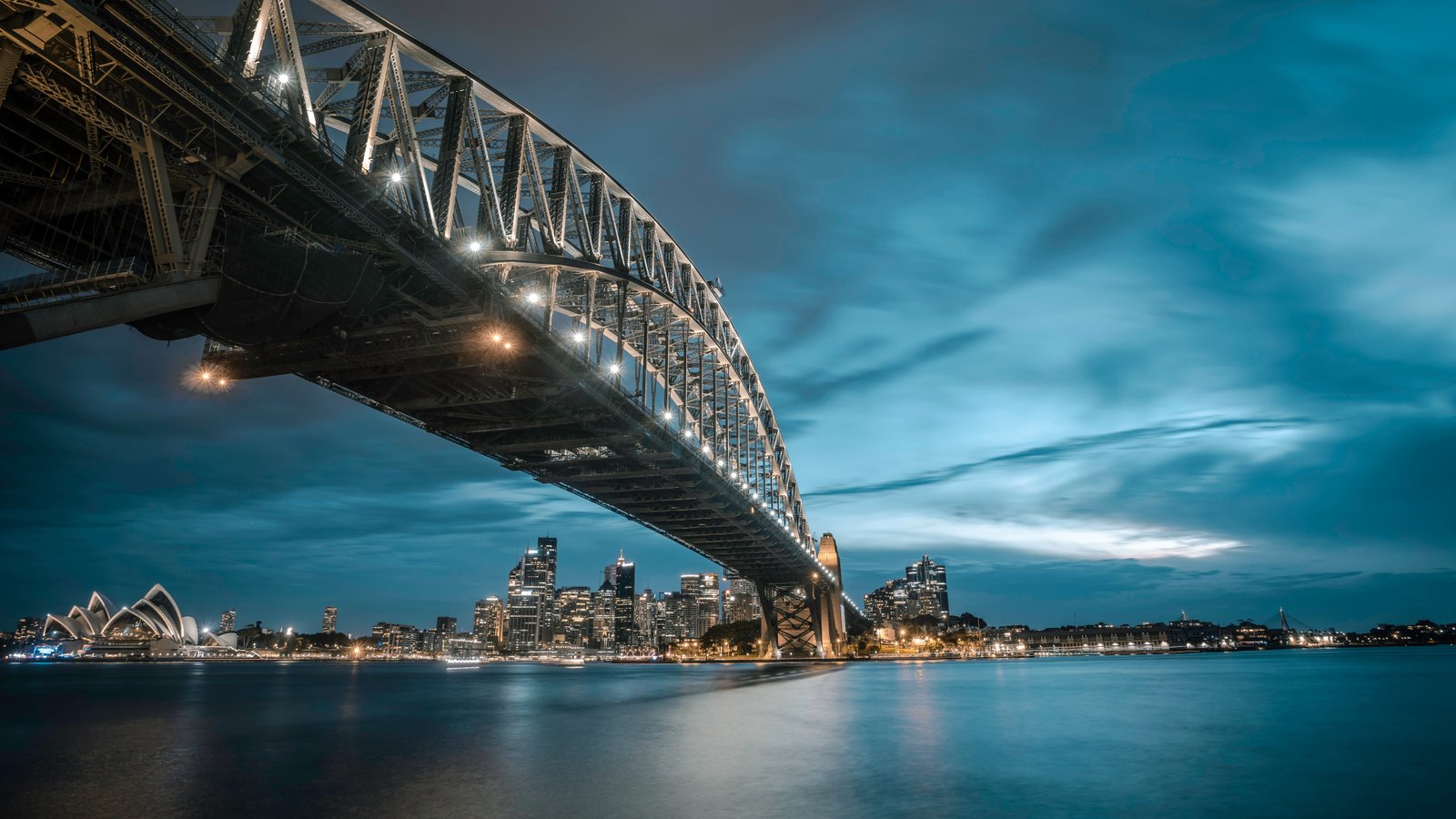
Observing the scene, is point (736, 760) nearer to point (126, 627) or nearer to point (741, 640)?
point (741, 640)

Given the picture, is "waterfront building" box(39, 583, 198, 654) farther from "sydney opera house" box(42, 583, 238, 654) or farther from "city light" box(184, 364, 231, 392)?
"city light" box(184, 364, 231, 392)

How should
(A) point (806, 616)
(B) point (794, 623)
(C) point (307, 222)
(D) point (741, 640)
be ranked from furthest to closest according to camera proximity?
(D) point (741, 640), (B) point (794, 623), (A) point (806, 616), (C) point (307, 222)

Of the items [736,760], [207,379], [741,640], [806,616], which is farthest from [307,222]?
[741,640]

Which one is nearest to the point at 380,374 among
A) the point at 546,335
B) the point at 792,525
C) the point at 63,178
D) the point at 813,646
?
the point at 546,335

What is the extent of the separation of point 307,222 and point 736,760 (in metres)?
19.4

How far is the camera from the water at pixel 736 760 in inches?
557

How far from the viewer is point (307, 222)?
2217 centimetres

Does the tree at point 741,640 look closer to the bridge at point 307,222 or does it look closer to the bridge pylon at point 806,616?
the bridge pylon at point 806,616

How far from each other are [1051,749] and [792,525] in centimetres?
6806

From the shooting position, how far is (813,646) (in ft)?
371

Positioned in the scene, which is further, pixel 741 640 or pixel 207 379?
pixel 741 640

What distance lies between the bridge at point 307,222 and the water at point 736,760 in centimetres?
1115

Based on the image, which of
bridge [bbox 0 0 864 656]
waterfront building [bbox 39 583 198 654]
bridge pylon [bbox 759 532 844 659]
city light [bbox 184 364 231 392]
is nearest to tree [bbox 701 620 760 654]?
bridge pylon [bbox 759 532 844 659]

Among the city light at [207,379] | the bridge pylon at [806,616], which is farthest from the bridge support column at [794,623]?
the city light at [207,379]
